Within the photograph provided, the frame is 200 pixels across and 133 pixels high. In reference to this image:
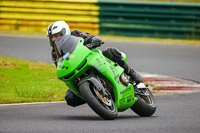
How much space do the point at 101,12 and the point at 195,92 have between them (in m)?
Answer: 9.99

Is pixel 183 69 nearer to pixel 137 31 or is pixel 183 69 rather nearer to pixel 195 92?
pixel 195 92

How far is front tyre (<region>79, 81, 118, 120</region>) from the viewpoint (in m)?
7.59

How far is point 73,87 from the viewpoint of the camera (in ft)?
26.1

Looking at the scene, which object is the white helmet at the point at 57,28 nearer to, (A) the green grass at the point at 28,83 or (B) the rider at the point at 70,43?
(B) the rider at the point at 70,43

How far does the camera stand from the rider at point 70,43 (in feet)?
26.4

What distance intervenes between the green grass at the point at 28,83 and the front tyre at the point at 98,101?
8.20 ft

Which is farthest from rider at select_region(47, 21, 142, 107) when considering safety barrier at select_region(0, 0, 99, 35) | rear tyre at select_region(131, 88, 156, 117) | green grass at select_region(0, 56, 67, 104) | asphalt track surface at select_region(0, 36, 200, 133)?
safety barrier at select_region(0, 0, 99, 35)

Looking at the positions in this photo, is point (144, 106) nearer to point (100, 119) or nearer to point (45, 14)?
point (100, 119)

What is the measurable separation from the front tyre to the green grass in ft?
8.20

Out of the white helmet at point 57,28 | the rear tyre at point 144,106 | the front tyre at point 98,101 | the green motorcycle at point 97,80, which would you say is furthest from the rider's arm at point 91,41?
the rear tyre at point 144,106

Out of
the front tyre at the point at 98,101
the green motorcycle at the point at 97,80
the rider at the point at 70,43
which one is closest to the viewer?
the front tyre at the point at 98,101

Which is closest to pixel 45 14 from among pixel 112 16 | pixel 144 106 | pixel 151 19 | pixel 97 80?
pixel 112 16

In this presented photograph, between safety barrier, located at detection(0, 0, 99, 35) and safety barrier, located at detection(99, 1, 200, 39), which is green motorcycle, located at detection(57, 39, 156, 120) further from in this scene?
safety barrier, located at detection(0, 0, 99, 35)

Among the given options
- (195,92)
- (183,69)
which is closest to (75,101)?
(195,92)
